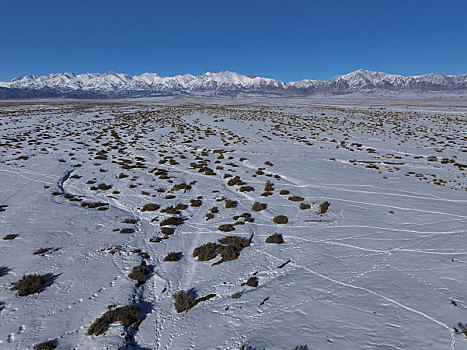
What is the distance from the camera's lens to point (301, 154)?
97.0ft

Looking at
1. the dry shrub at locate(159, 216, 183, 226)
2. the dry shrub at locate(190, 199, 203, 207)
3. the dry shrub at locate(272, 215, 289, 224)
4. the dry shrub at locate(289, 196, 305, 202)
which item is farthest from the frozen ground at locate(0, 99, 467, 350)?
the dry shrub at locate(159, 216, 183, 226)

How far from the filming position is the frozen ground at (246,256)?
7.34 meters

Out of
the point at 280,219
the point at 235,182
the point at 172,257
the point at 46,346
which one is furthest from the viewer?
the point at 235,182

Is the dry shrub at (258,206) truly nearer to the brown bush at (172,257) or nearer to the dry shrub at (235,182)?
the dry shrub at (235,182)

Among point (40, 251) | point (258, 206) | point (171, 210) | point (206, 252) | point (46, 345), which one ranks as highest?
point (258, 206)

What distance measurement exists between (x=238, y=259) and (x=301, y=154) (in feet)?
69.1

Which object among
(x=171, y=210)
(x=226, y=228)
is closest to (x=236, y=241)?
(x=226, y=228)

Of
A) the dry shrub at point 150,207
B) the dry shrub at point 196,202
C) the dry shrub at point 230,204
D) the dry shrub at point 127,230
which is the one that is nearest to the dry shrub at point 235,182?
the dry shrub at point 230,204

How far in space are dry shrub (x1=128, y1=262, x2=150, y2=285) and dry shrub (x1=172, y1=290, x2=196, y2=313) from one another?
151 cm

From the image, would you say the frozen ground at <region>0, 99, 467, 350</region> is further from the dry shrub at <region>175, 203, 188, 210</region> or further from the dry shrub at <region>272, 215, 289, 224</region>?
the dry shrub at <region>272, 215, 289, 224</region>

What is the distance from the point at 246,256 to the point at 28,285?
25.9 ft

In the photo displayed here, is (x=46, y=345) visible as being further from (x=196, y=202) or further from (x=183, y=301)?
(x=196, y=202)

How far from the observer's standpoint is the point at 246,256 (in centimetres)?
1107

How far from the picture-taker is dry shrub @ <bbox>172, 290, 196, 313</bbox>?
823 cm
